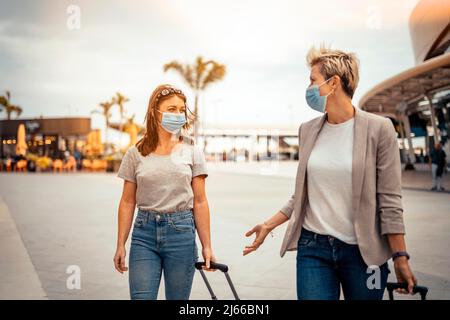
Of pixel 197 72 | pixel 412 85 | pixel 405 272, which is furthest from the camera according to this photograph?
pixel 197 72

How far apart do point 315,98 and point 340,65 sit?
184 millimetres

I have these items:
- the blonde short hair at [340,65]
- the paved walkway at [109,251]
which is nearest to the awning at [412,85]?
the paved walkway at [109,251]

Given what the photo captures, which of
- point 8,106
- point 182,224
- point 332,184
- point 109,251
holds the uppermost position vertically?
point 8,106

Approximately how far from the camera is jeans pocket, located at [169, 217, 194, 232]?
250cm

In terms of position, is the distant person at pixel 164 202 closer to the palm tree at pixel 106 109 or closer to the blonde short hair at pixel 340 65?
the blonde short hair at pixel 340 65

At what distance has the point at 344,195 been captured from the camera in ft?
7.10

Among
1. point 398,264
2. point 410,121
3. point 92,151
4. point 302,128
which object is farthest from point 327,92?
point 92,151

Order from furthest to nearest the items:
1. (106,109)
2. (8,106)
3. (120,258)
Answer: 1. (106,109)
2. (8,106)
3. (120,258)

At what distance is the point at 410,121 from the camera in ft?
91.9

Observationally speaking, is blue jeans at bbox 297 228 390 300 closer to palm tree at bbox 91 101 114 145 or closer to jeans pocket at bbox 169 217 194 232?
jeans pocket at bbox 169 217 194 232

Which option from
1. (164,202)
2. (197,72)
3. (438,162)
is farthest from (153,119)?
(197,72)

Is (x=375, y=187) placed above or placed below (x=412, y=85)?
below

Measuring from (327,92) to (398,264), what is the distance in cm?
80

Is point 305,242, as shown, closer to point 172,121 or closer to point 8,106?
point 172,121
